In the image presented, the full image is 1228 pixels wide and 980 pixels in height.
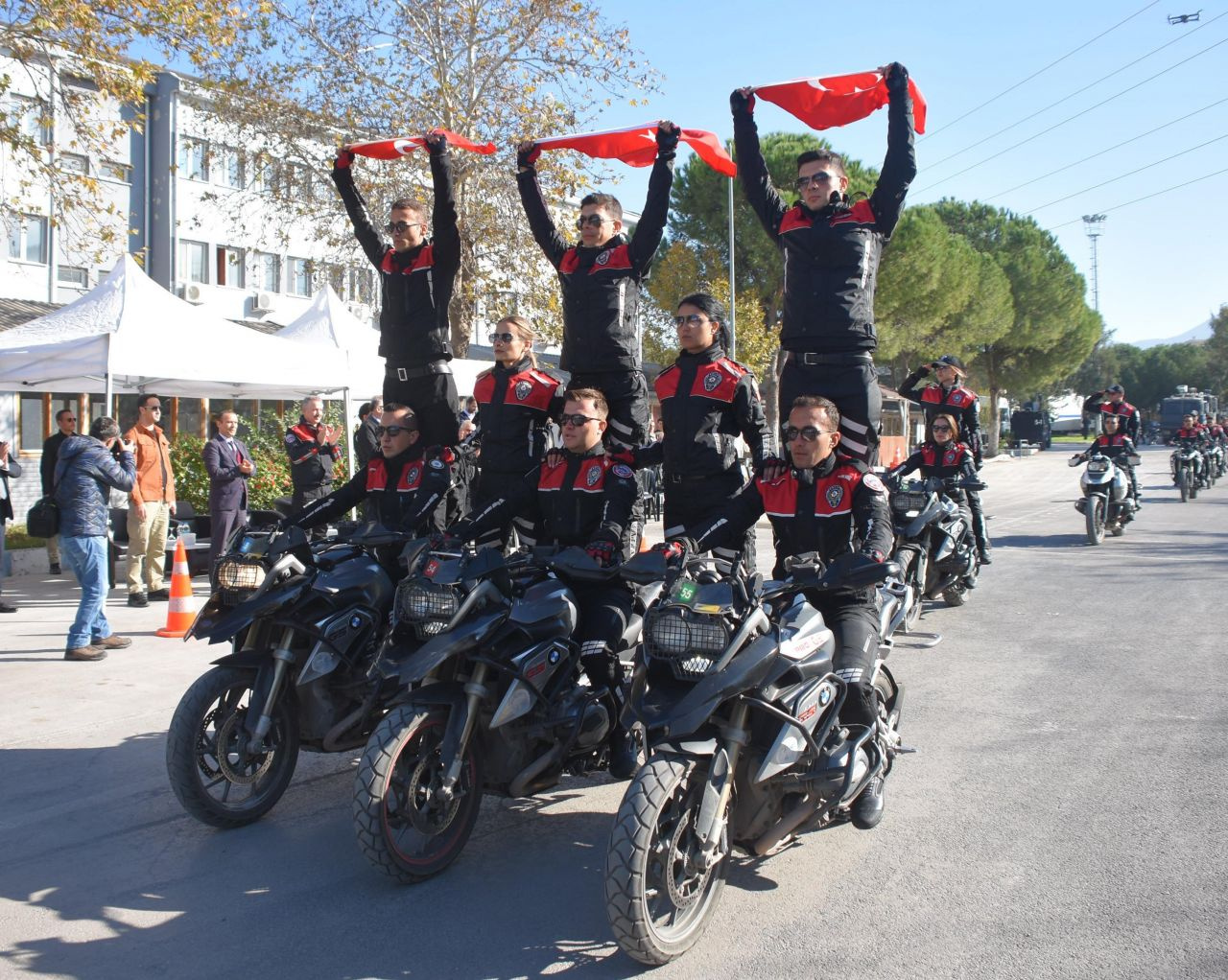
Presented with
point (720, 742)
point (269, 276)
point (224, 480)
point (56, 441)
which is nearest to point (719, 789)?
point (720, 742)

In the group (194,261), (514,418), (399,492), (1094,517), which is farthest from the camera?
(194,261)

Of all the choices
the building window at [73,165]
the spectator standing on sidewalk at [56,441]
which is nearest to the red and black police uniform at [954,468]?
the spectator standing on sidewalk at [56,441]

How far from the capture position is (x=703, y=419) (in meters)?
5.84

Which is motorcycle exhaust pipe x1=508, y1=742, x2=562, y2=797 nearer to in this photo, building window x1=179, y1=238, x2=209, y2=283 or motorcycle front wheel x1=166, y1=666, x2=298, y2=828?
motorcycle front wheel x1=166, y1=666, x2=298, y2=828

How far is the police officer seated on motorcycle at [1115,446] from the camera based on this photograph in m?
16.0

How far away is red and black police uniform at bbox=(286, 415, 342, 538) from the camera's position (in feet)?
41.0

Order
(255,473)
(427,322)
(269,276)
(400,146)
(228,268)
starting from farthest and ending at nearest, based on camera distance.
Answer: (269,276) < (228,268) < (255,473) < (400,146) < (427,322)

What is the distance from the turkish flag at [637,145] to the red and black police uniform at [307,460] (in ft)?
21.5

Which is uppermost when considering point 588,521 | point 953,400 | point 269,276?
point 269,276

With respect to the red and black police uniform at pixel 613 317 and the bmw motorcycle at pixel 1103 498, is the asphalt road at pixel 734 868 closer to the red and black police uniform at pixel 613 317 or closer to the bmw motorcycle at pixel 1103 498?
the red and black police uniform at pixel 613 317

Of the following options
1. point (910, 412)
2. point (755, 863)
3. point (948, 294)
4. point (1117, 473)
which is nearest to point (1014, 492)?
point (1117, 473)

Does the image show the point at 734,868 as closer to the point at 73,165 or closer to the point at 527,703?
the point at 527,703

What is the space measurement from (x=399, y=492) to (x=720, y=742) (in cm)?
285

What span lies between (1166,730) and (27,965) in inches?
216
